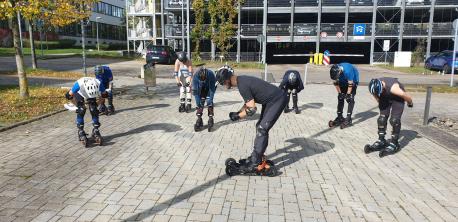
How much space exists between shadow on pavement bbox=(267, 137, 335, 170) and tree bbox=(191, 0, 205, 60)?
27.5 meters

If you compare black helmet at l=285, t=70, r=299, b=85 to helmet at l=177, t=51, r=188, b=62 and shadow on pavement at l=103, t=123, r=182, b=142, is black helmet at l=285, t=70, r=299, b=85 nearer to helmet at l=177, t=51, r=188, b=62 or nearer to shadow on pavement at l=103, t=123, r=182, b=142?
helmet at l=177, t=51, r=188, b=62

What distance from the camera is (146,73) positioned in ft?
42.9

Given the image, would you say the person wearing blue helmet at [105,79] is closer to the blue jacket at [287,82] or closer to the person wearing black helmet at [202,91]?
the person wearing black helmet at [202,91]

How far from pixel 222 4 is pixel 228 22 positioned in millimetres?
1658

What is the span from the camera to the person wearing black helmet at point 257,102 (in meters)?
5.15

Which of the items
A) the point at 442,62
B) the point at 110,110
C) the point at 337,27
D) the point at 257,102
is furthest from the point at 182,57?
the point at 337,27

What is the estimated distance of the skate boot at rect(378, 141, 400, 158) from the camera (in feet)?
22.2

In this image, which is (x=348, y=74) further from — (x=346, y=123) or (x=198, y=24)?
(x=198, y=24)

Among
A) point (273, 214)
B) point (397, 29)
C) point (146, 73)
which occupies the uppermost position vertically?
point (397, 29)

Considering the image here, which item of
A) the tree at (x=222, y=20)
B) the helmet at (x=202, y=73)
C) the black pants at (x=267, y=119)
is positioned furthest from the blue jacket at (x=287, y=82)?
the tree at (x=222, y=20)

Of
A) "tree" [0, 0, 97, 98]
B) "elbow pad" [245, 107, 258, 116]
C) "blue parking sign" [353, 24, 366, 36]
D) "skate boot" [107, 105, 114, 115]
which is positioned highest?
"blue parking sign" [353, 24, 366, 36]

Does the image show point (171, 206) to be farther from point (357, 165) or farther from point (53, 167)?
point (357, 165)

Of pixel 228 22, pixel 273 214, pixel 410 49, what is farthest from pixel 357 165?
pixel 410 49

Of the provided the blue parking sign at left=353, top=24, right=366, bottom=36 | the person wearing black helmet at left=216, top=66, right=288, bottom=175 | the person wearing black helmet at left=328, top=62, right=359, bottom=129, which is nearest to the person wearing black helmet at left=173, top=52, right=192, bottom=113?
the person wearing black helmet at left=328, top=62, right=359, bottom=129
